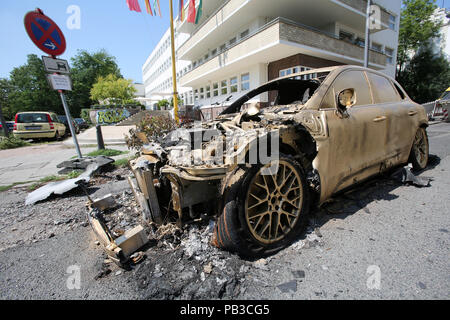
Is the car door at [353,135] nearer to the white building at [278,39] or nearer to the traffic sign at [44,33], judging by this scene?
the traffic sign at [44,33]

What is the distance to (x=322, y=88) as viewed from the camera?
2.32m

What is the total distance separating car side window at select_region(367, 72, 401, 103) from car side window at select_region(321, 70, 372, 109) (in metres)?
0.18

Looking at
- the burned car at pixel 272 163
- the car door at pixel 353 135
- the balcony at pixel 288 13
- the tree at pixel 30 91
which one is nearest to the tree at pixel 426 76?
the balcony at pixel 288 13

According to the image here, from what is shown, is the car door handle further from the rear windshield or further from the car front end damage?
the rear windshield

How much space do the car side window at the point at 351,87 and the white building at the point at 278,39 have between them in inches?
357

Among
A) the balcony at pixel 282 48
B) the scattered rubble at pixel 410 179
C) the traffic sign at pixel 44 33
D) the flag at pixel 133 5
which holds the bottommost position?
the scattered rubble at pixel 410 179

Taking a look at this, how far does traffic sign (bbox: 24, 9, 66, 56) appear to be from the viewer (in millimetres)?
3916

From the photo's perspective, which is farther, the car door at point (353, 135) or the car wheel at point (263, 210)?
the car door at point (353, 135)

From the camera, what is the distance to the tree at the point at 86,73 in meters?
40.4

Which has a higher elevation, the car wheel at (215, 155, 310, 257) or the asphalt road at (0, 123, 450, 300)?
the car wheel at (215, 155, 310, 257)

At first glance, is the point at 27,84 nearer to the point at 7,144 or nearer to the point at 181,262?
the point at 7,144

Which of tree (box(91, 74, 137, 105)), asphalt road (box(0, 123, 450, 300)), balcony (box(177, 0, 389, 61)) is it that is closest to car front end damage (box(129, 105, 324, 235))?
asphalt road (box(0, 123, 450, 300))

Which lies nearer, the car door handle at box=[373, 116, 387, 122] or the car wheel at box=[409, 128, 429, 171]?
the car door handle at box=[373, 116, 387, 122]

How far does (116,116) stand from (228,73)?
1315 cm
